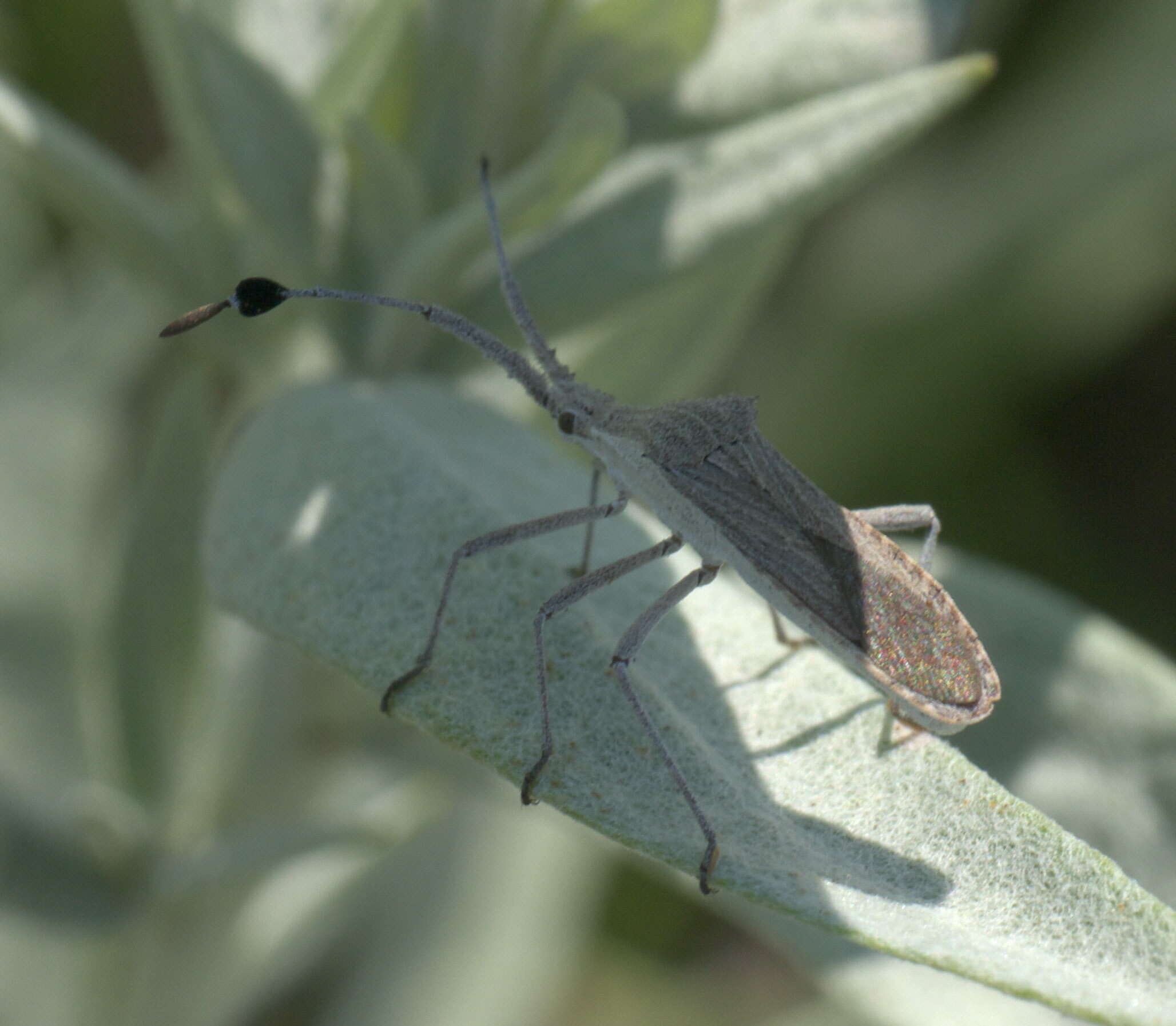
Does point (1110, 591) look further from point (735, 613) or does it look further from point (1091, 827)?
point (735, 613)

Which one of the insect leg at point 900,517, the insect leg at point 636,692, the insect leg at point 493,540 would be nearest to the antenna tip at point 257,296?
the insect leg at point 493,540

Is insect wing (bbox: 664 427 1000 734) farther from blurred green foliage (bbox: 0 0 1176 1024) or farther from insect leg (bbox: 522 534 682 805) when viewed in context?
blurred green foliage (bbox: 0 0 1176 1024)

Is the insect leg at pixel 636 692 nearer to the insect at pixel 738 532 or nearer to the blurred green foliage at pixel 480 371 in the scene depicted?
the insect at pixel 738 532

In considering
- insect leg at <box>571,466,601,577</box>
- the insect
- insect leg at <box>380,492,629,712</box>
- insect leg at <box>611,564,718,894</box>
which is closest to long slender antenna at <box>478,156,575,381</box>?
the insect

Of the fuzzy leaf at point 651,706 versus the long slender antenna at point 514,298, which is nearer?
the fuzzy leaf at point 651,706

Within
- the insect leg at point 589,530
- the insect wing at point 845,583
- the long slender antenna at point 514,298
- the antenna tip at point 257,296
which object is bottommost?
the insect wing at point 845,583

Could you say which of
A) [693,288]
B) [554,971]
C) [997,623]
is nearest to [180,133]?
[693,288]

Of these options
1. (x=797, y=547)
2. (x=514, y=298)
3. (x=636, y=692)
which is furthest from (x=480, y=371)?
(x=636, y=692)
